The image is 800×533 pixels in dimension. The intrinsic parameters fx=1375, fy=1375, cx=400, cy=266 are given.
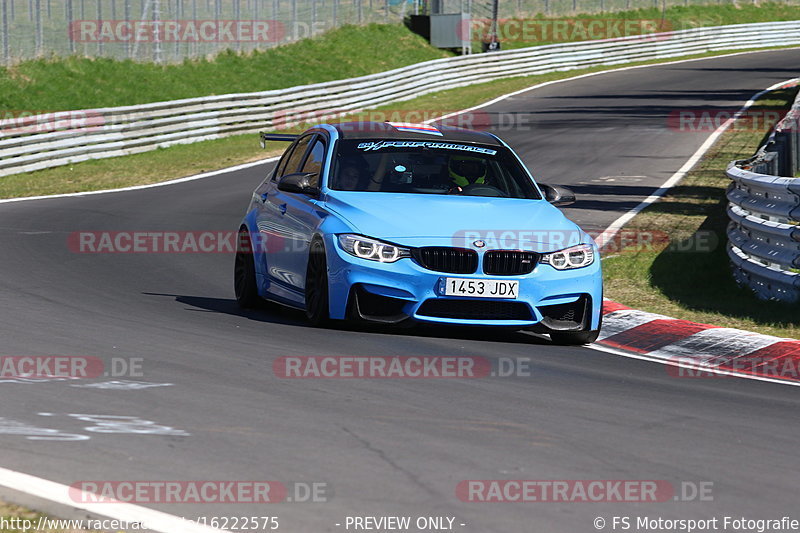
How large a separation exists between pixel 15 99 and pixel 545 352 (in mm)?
25631

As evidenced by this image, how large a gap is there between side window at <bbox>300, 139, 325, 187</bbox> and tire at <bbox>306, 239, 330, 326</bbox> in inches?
33.4

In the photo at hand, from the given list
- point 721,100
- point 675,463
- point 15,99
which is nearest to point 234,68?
point 15,99

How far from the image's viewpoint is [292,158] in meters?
11.6

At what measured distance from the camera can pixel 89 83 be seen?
35.8 meters

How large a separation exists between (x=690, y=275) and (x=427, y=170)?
13.8 ft

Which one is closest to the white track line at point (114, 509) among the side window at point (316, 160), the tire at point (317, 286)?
the tire at point (317, 286)

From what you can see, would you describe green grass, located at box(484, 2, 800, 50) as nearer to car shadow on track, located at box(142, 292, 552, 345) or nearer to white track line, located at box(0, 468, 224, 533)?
car shadow on track, located at box(142, 292, 552, 345)

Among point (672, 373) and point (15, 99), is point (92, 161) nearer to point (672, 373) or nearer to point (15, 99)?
point (15, 99)

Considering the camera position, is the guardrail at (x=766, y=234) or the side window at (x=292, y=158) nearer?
the guardrail at (x=766, y=234)

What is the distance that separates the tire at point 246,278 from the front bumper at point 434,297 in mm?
1744

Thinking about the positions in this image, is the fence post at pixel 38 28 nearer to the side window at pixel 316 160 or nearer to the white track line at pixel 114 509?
the side window at pixel 316 160

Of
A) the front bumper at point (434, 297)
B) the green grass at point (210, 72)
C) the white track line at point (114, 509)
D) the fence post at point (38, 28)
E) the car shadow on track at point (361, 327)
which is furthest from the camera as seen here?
the fence post at point (38, 28)

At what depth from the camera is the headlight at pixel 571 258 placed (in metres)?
9.64

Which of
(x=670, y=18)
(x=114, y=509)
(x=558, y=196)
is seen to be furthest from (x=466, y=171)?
(x=670, y=18)
